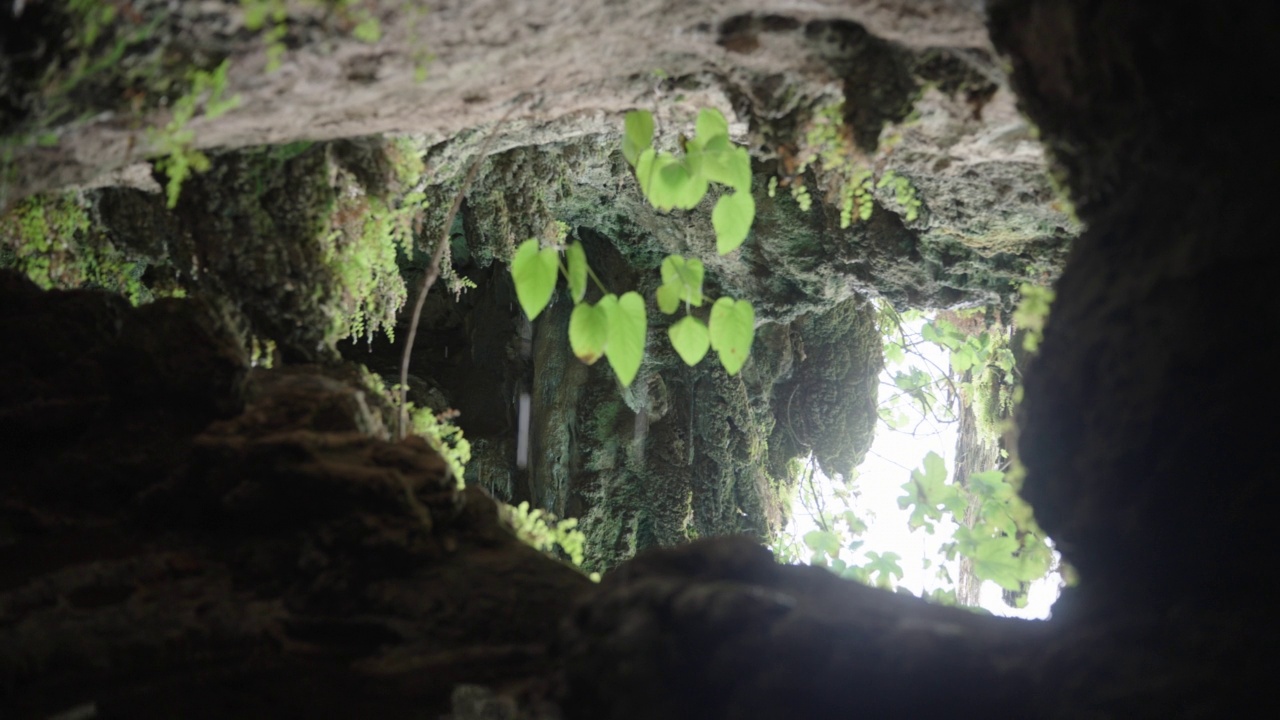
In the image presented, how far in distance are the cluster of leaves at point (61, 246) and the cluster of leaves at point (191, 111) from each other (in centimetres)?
84

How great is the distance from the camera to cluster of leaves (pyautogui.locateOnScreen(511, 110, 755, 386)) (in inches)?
99.2

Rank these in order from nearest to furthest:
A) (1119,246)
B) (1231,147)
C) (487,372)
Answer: (1231,147), (1119,246), (487,372)

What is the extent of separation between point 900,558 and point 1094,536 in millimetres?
2712

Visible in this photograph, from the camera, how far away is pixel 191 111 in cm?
198

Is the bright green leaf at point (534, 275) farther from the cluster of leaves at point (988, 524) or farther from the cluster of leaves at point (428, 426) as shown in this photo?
the cluster of leaves at point (988, 524)

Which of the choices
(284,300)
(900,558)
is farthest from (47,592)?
(900,558)

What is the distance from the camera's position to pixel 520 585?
7.11 ft

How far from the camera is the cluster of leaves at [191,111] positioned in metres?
1.90

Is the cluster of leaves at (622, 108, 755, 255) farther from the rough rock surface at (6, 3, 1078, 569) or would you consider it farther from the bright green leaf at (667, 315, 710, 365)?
the bright green leaf at (667, 315, 710, 365)

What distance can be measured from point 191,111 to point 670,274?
1507 mm

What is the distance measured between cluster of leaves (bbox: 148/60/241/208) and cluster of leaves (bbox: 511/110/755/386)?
0.90m

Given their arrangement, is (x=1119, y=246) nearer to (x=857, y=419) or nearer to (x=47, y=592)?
(x=47, y=592)

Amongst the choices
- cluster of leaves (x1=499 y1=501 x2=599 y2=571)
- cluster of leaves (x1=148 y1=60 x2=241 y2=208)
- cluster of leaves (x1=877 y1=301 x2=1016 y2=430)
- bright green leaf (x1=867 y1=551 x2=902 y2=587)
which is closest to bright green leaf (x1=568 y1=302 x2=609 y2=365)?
cluster of leaves (x1=499 y1=501 x2=599 y2=571)

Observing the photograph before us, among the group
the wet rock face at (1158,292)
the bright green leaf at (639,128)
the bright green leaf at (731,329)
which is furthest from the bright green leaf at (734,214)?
the wet rock face at (1158,292)
